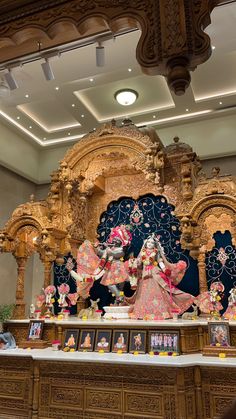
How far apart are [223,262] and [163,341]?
8.19 ft

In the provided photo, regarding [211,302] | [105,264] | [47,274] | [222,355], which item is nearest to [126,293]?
[105,264]

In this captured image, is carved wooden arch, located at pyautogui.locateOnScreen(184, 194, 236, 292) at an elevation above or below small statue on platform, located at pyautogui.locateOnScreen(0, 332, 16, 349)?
above

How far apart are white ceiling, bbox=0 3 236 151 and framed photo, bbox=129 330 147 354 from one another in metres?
3.85

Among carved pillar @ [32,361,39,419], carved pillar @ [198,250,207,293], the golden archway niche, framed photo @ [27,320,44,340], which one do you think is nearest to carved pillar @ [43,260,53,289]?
framed photo @ [27,320,44,340]

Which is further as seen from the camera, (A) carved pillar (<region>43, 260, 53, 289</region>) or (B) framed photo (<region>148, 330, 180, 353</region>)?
(A) carved pillar (<region>43, 260, 53, 289</region>)

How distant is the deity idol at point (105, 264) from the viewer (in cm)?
552

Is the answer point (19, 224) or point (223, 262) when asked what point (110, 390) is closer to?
point (19, 224)

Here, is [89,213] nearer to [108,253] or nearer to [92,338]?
[108,253]

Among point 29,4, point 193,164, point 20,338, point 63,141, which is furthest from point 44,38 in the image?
point 63,141

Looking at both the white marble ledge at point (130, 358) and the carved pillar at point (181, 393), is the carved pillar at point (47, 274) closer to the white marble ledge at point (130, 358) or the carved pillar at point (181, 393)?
the white marble ledge at point (130, 358)

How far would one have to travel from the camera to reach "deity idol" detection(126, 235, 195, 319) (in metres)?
4.82

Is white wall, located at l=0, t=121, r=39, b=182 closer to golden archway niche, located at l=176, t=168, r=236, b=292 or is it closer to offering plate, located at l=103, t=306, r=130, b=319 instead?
offering plate, located at l=103, t=306, r=130, b=319

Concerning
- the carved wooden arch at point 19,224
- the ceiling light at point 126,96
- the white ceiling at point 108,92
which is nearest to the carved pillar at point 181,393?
the carved wooden arch at point 19,224

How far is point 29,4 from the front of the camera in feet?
9.16
